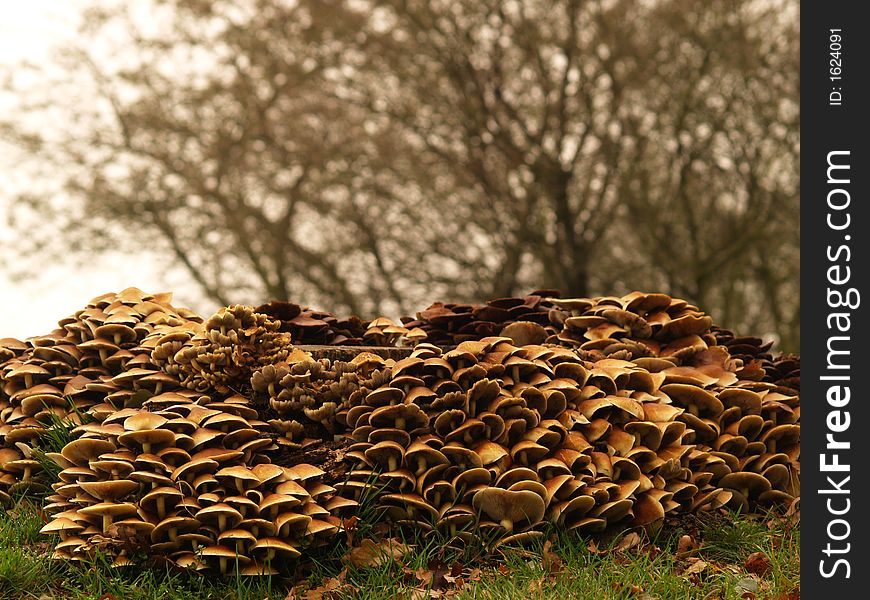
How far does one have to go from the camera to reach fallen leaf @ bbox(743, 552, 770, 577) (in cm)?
396

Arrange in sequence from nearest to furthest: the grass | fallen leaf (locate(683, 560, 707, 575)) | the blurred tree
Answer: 1. the grass
2. fallen leaf (locate(683, 560, 707, 575))
3. the blurred tree

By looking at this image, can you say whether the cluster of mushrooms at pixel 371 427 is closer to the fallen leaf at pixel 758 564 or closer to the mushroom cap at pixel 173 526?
the mushroom cap at pixel 173 526

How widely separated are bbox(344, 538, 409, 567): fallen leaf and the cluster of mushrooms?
14 cm

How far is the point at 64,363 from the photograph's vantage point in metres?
4.86

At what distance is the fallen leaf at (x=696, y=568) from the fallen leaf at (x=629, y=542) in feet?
0.87

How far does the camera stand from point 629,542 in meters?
4.11

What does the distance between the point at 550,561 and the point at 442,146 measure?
984cm

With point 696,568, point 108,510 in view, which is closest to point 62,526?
point 108,510

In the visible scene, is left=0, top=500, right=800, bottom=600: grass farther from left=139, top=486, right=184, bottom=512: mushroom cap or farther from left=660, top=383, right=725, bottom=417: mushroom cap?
left=660, top=383, right=725, bottom=417: mushroom cap

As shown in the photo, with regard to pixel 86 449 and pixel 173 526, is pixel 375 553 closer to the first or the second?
pixel 173 526

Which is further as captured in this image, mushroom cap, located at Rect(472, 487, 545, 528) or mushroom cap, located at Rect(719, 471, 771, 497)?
mushroom cap, located at Rect(719, 471, 771, 497)

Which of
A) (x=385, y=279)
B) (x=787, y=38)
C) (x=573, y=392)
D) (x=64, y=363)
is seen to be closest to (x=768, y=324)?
(x=787, y=38)

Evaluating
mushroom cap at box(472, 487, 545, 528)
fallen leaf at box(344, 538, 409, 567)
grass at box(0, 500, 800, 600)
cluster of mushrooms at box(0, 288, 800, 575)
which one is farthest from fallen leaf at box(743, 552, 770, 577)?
fallen leaf at box(344, 538, 409, 567)

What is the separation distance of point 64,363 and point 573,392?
290 cm
